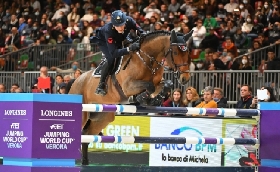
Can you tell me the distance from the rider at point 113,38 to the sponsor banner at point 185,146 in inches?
94.0

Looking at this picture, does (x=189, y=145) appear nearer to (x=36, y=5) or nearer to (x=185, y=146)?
(x=185, y=146)

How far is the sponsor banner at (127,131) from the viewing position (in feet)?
44.7

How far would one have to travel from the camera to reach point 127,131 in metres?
13.8

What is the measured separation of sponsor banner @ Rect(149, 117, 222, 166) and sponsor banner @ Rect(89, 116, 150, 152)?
6.8 inches

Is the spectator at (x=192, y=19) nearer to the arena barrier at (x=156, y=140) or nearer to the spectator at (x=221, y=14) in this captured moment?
the spectator at (x=221, y=14)

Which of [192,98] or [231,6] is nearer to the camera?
[192,98]

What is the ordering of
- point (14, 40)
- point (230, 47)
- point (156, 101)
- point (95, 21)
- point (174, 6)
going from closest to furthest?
1. point (156, 101)
2. point (230, 47)
3. point (174, 6)
4. point (95, 21)
5. point (14, 40)

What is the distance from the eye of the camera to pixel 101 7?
25.1 metres

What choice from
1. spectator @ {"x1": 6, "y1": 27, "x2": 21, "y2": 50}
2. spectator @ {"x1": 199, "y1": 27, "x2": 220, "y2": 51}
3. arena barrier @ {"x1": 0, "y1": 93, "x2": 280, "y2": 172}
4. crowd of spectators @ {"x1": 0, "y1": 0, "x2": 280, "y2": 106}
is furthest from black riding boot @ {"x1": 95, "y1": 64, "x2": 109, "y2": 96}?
spectator @ {"x1": 6, "y1": 27, "x2": 21, "y2": 50}

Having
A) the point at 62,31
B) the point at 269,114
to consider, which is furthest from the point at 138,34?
the point at 62,31

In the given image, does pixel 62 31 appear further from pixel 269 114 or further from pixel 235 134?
pixel 269 114

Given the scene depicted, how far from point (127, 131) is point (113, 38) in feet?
10.6

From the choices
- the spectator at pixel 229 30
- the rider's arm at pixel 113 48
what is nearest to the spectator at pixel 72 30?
the spectator at pixel 229 30

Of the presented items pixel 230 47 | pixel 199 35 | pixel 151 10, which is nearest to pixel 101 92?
pixel 230 47
